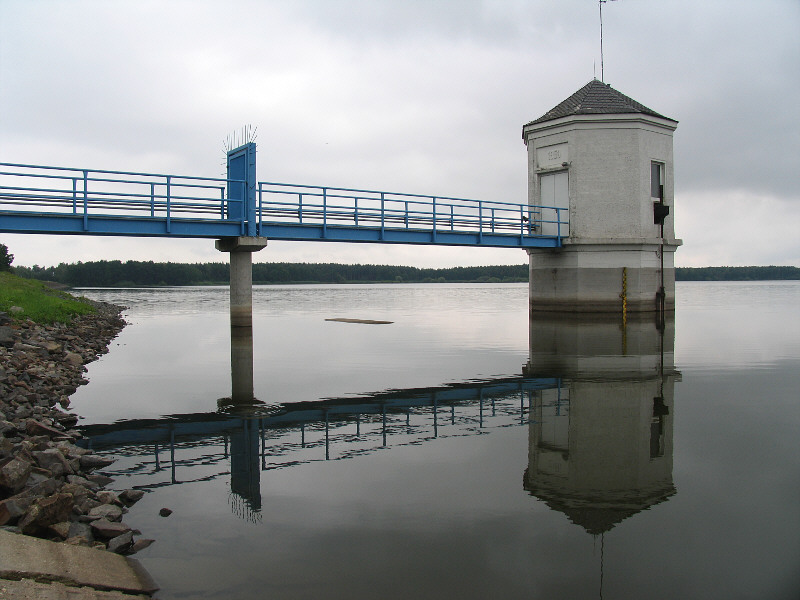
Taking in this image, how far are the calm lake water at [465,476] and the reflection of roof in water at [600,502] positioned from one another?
3cm

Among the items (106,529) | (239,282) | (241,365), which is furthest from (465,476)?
(239,282)

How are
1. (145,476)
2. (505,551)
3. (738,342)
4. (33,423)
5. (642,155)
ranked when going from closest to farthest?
(505,551), (145,476), (33,423), (738,342), (642,155)

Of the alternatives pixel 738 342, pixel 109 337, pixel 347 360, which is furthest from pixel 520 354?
pixel 109 337

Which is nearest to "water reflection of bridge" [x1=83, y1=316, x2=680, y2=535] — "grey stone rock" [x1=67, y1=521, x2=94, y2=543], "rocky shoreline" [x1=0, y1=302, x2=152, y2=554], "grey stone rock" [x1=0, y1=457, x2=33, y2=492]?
"rocky shoreline" [x1=0, y1=302, x2=152, y2=554]

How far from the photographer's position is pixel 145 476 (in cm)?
773

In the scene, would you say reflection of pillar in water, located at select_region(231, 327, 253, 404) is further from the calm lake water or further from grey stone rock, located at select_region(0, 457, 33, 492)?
grey stone rock, located at select_region(0, 457, 33, 492)

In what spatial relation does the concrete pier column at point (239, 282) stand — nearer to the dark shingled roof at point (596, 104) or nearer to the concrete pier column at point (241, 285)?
the concrete pier column at point (241, 285)

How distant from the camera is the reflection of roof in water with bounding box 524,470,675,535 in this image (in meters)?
6.21

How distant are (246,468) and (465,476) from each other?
8.50 ft

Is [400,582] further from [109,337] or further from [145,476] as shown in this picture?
[109,337]

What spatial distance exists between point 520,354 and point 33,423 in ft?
42.3

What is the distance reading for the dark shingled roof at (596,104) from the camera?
2922 cm

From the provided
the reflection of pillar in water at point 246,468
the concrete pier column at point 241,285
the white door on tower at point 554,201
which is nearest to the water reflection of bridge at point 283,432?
the reflection of pillar in water at point 246,468

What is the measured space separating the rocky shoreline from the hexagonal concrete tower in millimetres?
21143
